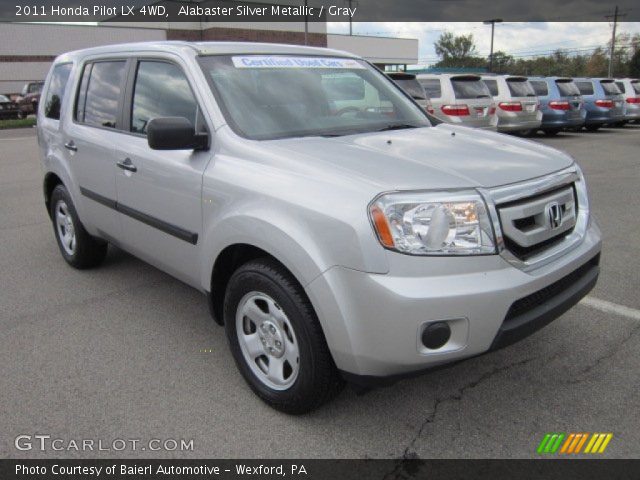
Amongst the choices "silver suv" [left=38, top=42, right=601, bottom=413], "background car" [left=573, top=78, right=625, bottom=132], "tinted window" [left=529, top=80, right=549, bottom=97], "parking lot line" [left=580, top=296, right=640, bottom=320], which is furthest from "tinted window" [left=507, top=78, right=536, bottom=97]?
"silver suv" [left=38, top=42, right=601, bottom=413]

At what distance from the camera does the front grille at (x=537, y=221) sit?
8.14 feet

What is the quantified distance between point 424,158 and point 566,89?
52.9ft

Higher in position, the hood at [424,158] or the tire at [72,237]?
the hood at [424,158]

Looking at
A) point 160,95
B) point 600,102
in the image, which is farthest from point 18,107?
point 160,95

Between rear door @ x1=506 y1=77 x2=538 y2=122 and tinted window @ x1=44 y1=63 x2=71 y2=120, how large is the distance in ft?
39.9

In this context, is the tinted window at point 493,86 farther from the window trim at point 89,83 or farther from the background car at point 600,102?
the window trim at point 89,83

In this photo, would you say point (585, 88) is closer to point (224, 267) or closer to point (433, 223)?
point (224, 267)

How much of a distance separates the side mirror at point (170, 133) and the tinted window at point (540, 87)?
15.5m

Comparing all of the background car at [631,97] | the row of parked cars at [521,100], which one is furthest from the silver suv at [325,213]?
the background car at [631,97]

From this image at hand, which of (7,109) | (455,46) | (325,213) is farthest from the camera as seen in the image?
(455,46)

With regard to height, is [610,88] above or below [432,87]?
above

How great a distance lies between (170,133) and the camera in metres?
2.90

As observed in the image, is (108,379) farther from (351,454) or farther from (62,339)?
(351,454)

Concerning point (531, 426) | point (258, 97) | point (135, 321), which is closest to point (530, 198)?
point (531, 426)
